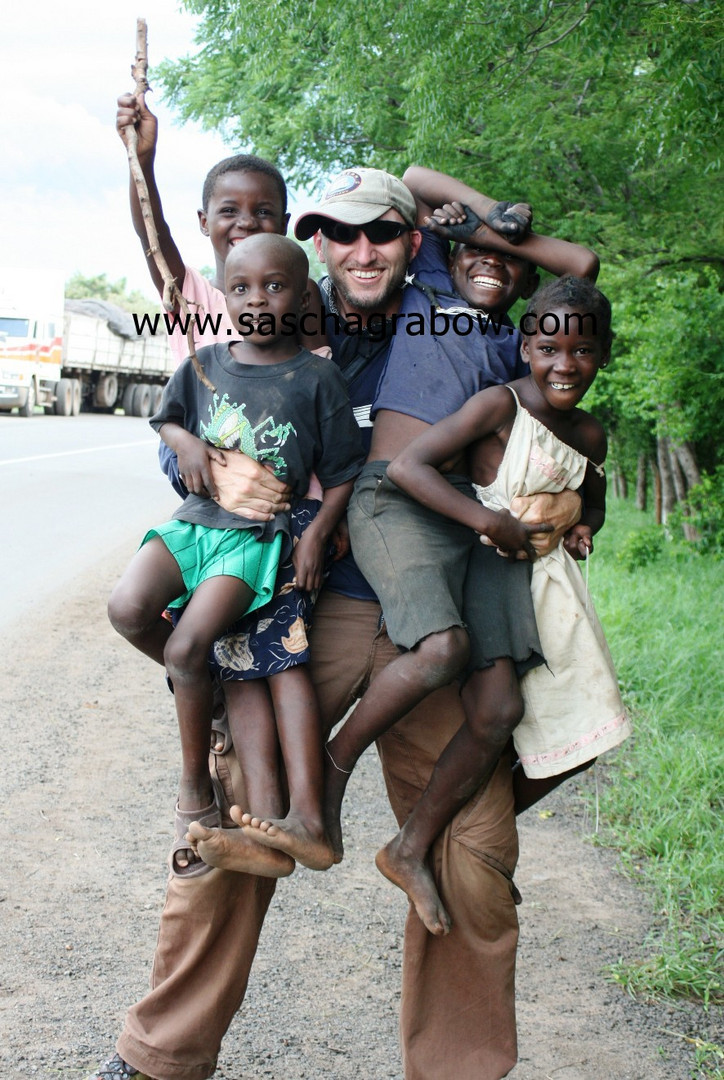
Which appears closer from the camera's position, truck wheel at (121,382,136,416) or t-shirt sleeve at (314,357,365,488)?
t-shirt sleeve at (314,357,365,488)

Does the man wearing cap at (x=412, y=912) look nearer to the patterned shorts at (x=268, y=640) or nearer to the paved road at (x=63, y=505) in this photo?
the patterned shorts at (x=268, y=640)

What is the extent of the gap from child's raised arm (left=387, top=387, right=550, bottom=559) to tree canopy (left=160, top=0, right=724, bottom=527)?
263 centimetres

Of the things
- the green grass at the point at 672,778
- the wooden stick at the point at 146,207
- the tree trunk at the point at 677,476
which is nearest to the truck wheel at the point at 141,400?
the tree trunk at the point at 677,476

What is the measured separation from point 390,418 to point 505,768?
95 centimetres

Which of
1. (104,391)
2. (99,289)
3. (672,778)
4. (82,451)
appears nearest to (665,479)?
(672,778)

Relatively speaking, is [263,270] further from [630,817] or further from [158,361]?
[158,361]

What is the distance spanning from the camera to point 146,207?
267cm

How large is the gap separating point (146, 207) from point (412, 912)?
185cm

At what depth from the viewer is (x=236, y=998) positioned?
2807 mm

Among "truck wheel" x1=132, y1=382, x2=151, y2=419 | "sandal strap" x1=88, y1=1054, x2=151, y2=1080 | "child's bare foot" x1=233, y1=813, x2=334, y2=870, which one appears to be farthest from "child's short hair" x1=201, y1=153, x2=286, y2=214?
"truck wheel" x1=132, y1=382, x2=151, y2=419

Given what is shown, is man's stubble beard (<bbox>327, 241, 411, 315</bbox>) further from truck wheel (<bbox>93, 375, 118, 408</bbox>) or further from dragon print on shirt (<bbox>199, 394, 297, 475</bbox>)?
truck wheel (<bbox>93, 375, 118, 408</bbox>)

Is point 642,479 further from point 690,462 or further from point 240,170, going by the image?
point 240,170

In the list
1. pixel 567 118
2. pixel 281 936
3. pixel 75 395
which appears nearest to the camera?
pixel 281 936

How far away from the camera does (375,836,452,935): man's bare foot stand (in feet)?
9.09
